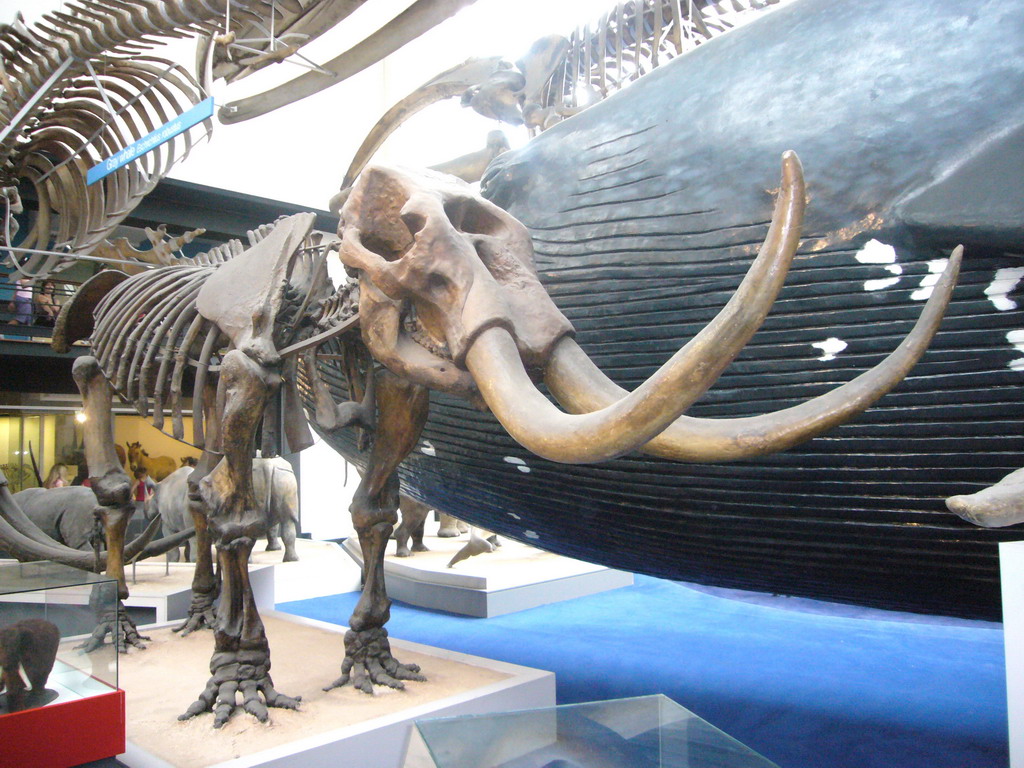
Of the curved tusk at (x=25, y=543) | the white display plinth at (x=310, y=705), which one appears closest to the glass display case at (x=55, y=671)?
the white display plinth at (x=310, y=705)

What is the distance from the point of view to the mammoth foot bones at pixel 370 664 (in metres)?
3.01

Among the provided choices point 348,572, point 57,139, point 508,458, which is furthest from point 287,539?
point 508,458

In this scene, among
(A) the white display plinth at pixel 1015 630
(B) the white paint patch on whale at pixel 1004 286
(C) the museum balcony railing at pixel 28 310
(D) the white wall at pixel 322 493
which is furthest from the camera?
(D) the white wall at pixel 322 493

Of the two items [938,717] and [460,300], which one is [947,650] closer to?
[938,717]

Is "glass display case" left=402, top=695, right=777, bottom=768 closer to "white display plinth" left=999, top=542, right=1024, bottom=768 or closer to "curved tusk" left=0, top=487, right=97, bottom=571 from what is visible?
"white display plinth" left=999, top=542, right=1024, bottom=768

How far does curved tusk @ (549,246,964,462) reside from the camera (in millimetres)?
1287

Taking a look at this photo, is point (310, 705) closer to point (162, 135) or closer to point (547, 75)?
point (162, 135)

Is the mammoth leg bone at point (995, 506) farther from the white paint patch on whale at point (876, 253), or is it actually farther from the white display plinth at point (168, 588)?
the white display plinth at point (168, 588)

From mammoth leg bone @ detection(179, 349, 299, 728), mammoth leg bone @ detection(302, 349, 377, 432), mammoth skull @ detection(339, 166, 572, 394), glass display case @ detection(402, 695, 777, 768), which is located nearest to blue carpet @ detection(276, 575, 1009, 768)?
glass display case @ detection(402, 695, 777, 768)

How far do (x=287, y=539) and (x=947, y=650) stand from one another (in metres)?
4.71

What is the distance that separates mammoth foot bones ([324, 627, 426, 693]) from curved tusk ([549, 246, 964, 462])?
76.2 inches

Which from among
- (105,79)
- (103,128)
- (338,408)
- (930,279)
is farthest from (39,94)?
(930,279)

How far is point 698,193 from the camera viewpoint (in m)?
2.08

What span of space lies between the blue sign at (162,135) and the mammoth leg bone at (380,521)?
167 cm
